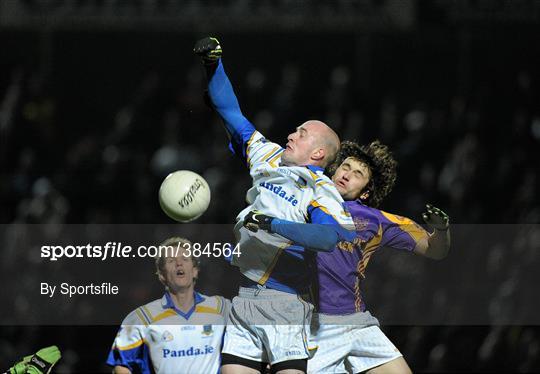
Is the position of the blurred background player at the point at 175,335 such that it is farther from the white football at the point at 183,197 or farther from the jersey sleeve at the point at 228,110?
the jersey sleeve at the point at 228,110

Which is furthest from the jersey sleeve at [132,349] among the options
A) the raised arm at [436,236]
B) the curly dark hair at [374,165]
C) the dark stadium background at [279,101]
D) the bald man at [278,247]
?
the dark stadium background at [279,101]

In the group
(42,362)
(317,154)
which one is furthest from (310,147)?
(42,362)

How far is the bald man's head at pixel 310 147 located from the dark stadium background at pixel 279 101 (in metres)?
3.80

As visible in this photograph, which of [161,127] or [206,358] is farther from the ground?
[161,127]

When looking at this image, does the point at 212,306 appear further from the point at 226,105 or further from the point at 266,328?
the point at 226,105

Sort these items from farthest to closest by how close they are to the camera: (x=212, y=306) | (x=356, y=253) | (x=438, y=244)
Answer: (x=212, y=306), (x=438, y=244), (x=356, y=253)

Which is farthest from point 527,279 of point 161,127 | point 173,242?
point 173,242

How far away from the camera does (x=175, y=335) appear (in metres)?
5.82

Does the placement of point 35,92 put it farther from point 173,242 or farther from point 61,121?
point 173,242

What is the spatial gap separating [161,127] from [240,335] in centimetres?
481

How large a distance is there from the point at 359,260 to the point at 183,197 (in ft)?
3.18

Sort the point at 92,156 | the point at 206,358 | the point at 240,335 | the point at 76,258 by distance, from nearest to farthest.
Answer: the point at 240,335
the point at 206,358
the point at 76,258
the point at 92,156

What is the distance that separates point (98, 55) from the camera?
390 inches

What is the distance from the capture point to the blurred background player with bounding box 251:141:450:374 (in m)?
5.39
